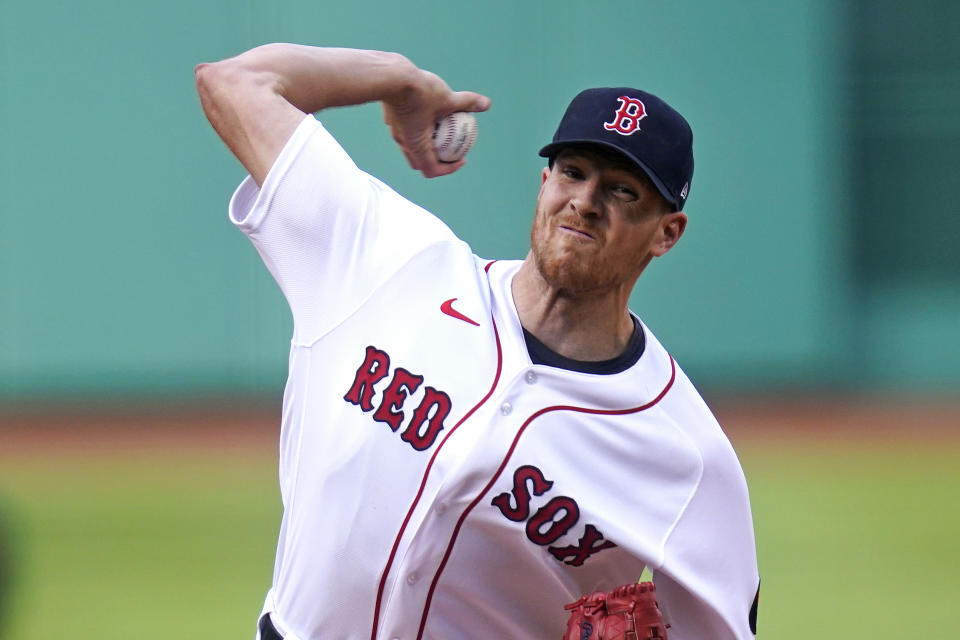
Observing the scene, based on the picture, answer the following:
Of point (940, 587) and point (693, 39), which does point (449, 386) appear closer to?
point (940, 587)

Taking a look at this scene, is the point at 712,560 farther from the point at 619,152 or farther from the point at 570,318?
the point at 619,152

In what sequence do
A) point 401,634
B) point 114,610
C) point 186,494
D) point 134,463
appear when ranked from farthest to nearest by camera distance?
point 134,463
point 186,494
point 114,610
point 401,634

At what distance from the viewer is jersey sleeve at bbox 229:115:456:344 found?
2539 millimetres

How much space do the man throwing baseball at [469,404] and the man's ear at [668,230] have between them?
0.08 metres

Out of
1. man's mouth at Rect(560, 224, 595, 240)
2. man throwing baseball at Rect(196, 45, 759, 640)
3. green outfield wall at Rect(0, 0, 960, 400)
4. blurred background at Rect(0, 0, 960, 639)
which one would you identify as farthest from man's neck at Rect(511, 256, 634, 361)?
green outfield wall at Rect(0, 0, 960, 400)

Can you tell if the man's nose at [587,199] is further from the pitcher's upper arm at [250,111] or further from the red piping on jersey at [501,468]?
the pitcher's upper arm at [250,111]

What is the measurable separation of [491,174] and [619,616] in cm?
861

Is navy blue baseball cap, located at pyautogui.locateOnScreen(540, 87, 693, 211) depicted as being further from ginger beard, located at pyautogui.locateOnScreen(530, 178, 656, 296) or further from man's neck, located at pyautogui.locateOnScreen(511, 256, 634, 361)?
man's neck, located at pyautogui.locateOnScreen(511, 256, 634, 361)

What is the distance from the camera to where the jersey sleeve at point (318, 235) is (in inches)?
100.0

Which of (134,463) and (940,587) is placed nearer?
(940,587)

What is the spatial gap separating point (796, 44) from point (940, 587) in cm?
629

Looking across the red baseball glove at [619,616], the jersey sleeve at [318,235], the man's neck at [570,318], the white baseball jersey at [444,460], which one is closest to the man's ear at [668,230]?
the man's neck at [570,318]

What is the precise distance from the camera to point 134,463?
28.0 feet

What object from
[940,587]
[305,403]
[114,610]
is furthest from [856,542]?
[305,403]
